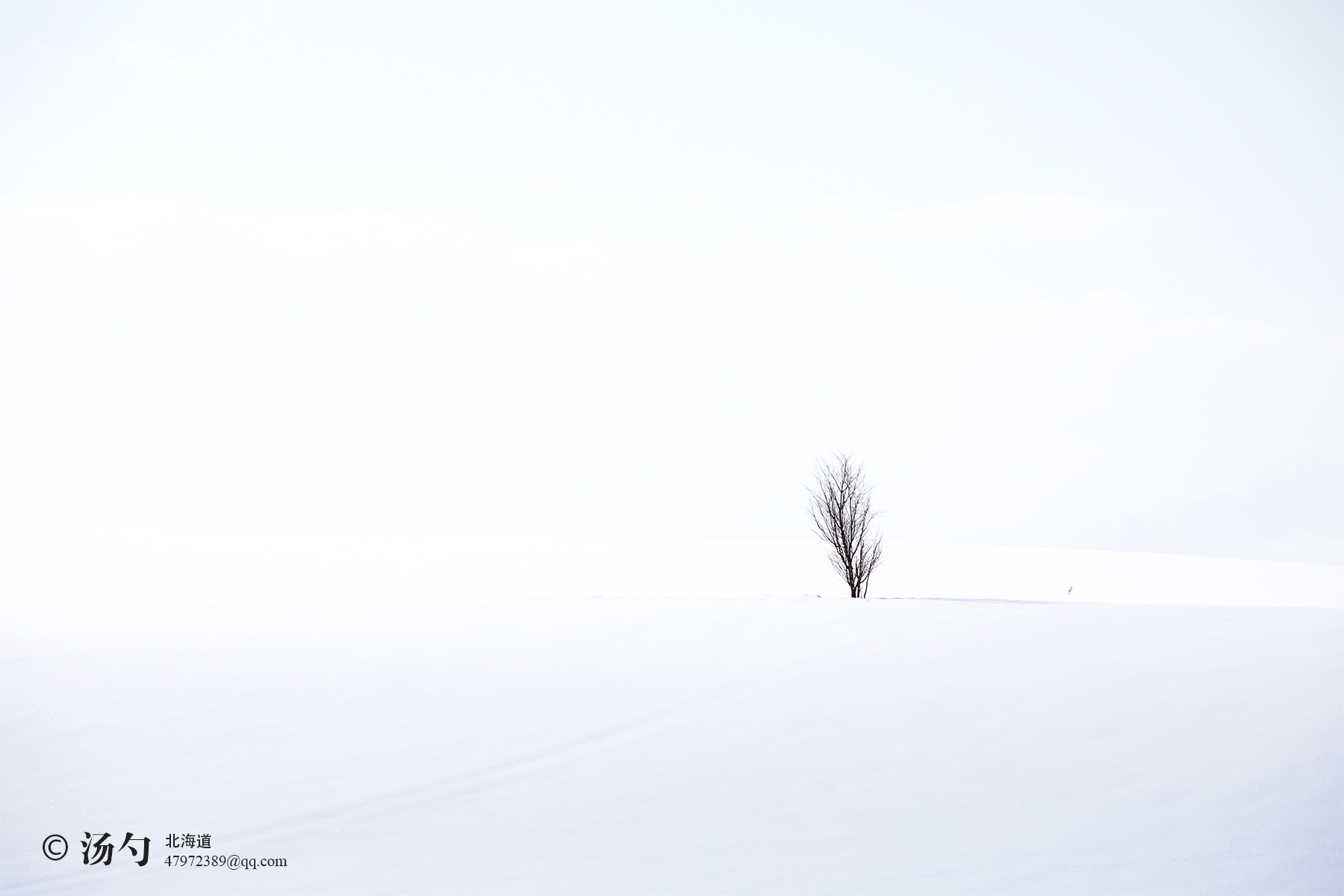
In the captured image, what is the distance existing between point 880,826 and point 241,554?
41.8 metres

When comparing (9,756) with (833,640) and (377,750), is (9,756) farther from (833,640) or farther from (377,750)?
(833,640)

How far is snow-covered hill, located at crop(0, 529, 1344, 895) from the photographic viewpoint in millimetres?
10422

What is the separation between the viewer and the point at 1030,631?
20.8 metres

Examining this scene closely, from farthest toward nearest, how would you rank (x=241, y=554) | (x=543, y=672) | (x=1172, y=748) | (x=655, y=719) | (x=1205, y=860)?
(x=241, y=554) → (x=543, y=672) → (x=655, y=719) → (x=1172, y=748) → (x=1205, y=860)

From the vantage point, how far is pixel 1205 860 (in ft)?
32.6

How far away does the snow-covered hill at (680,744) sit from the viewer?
1042 cm

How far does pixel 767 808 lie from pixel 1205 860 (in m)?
4.98

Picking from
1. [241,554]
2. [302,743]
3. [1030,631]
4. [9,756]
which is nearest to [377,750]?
[302,743]

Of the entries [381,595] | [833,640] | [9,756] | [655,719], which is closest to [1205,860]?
[655,719]

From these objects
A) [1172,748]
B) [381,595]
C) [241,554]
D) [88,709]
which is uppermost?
[241,554]

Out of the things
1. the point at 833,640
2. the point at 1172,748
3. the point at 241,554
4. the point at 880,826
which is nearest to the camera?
the point at 880,826

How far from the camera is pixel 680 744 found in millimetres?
14266

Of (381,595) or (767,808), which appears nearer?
(767,808)

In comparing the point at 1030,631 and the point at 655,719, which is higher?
the point at 1030,631
